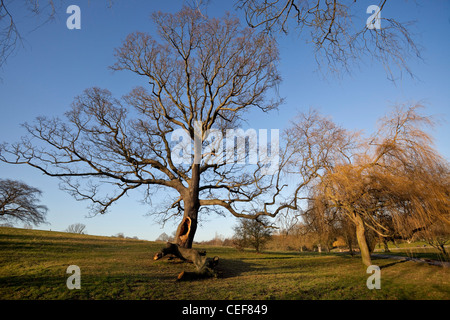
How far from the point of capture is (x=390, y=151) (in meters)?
9.84

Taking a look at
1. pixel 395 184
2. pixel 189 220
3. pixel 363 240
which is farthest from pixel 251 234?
pixel 395 184

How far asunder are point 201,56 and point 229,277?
1116 centimetres

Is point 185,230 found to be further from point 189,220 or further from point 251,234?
point 251,234

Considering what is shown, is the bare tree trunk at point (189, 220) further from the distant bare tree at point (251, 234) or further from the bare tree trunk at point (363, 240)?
the distant bare tree at point (251, 234)

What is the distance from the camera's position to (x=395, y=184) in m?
9.16

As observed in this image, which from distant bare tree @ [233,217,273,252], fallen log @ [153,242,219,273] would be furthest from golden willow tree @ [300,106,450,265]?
distant bare tree @ [233,217,273,252]

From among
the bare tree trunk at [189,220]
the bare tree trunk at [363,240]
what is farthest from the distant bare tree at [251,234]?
the bare tree trunk at [189,220]

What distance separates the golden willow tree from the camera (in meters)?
8.21

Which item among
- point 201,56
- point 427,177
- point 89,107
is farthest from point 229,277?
point 89,107

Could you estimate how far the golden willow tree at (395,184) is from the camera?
821 cm

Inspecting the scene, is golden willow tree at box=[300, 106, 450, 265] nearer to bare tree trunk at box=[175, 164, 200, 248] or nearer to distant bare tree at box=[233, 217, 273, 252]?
bare tree trunk at box=[175, 164, 200, 248]
